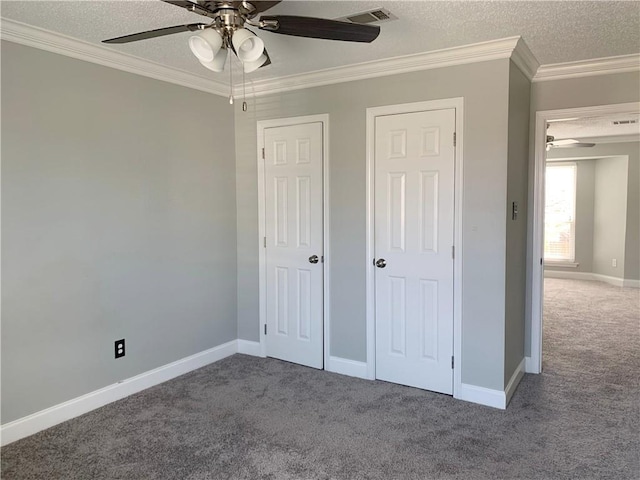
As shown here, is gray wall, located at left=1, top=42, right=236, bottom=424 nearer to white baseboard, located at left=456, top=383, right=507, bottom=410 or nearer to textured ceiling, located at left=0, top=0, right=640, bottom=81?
textured ceiling, located at left=0, top=0, right=640, bottom=81

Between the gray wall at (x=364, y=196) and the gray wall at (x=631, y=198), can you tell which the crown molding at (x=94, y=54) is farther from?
the gray wall at (x=631, y=198)

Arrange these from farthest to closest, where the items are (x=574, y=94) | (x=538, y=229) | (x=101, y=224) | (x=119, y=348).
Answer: (x=538, y=229), (x=574, y=94), (x=119, y=348), (x=101, y=224)

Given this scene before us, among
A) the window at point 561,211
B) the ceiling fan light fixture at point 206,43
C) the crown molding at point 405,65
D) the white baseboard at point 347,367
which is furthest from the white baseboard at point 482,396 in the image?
the window at point 561,211

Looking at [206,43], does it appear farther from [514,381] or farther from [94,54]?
Result: [514,381]

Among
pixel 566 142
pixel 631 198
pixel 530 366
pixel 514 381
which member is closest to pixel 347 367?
pixel 514 381

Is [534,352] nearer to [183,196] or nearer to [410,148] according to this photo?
[410,148]

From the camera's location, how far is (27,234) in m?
2.76

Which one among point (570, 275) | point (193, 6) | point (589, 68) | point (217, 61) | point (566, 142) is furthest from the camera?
point (570, 275)

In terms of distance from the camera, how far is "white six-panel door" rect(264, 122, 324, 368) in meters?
3.84

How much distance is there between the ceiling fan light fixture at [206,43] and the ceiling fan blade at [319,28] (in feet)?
0.66

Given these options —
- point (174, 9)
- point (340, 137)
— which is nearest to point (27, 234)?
point (174, 9)

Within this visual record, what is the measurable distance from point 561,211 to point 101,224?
26.0ft

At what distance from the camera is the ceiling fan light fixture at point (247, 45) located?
75.3 inches

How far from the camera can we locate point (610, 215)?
7840mm
